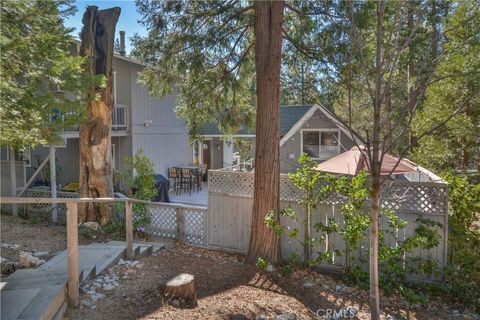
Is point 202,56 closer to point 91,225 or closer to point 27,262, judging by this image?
point 91,225

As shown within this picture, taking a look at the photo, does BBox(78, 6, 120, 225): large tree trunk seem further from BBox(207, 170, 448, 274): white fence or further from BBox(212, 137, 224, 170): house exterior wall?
BBox(212, 137, 224, 170): house exterior wall

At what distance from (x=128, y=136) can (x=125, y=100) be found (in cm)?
127

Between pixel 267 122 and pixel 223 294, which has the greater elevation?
pixel 267 122

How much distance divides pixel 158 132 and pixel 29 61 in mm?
11444

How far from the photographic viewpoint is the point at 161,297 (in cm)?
407

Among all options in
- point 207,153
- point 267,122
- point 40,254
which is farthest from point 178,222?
point 207,153

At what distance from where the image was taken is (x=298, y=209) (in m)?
6.52

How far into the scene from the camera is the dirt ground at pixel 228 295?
3816 mm

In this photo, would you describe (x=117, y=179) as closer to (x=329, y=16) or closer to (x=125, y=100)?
(x=125, y=100)

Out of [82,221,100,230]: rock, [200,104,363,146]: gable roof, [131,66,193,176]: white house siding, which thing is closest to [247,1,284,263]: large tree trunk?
[82,221,100,230]: rock

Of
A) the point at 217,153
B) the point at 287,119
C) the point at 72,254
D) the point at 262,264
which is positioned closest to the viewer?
the point at 72,254

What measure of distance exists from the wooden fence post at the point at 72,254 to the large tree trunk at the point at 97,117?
468 centimetres

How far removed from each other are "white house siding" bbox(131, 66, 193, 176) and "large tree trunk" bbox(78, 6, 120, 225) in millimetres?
4483

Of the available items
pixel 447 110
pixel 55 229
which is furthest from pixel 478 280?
pixel 55 229
